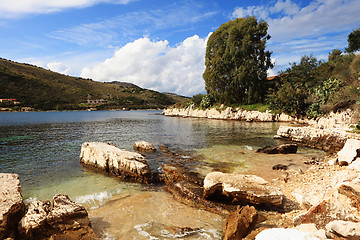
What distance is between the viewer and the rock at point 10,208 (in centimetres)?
476

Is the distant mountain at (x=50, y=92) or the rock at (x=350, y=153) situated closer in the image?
the rock at (x=350, y=153)

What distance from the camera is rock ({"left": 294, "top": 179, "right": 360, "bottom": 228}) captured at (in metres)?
4.61

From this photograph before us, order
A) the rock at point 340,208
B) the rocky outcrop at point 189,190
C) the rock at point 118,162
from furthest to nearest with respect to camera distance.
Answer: the rock at point 118,162
the rocky outcrop at point 189,190
the rock at point 340,208

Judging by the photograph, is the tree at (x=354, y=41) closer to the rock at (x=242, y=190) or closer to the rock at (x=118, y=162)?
the rock at (x=242, y=190)

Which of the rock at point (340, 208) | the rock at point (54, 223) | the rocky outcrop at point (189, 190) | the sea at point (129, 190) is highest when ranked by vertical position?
the rock at point (340, 208)

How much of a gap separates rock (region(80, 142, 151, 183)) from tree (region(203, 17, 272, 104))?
146 ft

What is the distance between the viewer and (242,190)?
23.0 ft

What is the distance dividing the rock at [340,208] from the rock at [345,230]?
0.83 meters

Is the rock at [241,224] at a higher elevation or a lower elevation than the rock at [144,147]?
higher

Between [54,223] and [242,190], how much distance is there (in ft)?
20.0

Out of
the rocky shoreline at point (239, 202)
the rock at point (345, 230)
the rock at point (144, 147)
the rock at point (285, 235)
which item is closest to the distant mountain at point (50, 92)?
the rock at point (144, 147)

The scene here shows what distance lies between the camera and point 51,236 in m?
4.84

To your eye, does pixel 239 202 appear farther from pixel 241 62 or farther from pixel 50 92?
pixel 50 92

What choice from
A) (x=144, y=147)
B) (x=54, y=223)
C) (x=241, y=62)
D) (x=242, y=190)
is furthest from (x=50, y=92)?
(x=242, y=190)
